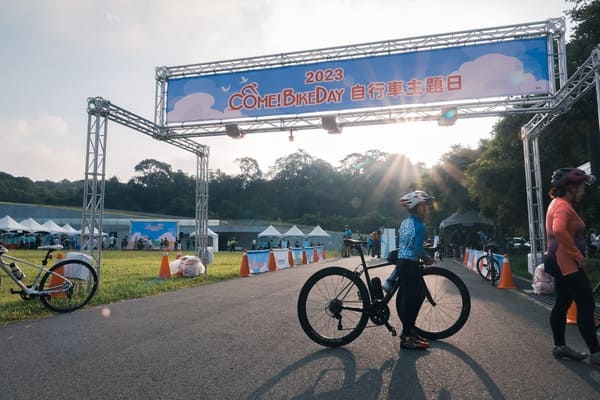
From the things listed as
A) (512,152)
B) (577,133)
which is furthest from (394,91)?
(512,152)

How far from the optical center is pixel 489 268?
472 inches

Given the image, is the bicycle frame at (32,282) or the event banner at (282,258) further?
the event banner at (282,258)

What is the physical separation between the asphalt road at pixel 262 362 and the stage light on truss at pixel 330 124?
20.6 ft

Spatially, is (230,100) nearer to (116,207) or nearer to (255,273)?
(255,273)

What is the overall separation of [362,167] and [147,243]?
7805 cm

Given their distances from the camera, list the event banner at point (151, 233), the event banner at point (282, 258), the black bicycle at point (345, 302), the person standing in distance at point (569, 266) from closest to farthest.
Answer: the person standing in distance at point (569, 266), the black bicycle at point (345, 302), the event banner at point (282, 258), the event banner at point (151, 233)

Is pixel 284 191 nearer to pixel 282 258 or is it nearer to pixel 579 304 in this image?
pixel 282 258

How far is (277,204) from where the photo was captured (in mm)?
102500

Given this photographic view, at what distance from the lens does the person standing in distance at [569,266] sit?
403cm

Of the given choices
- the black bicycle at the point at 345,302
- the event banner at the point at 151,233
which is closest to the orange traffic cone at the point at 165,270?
the black bicycle at the point at 345,302

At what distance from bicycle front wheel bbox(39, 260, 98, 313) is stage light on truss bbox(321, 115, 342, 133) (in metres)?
6.88

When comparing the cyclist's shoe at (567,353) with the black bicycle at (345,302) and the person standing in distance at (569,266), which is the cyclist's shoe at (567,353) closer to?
the person standing in distance at (569,266)

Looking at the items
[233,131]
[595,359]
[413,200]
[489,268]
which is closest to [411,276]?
[413,200]

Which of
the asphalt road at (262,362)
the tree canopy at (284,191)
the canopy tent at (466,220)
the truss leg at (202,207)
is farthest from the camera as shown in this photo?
the tree canopy at (284,191)
